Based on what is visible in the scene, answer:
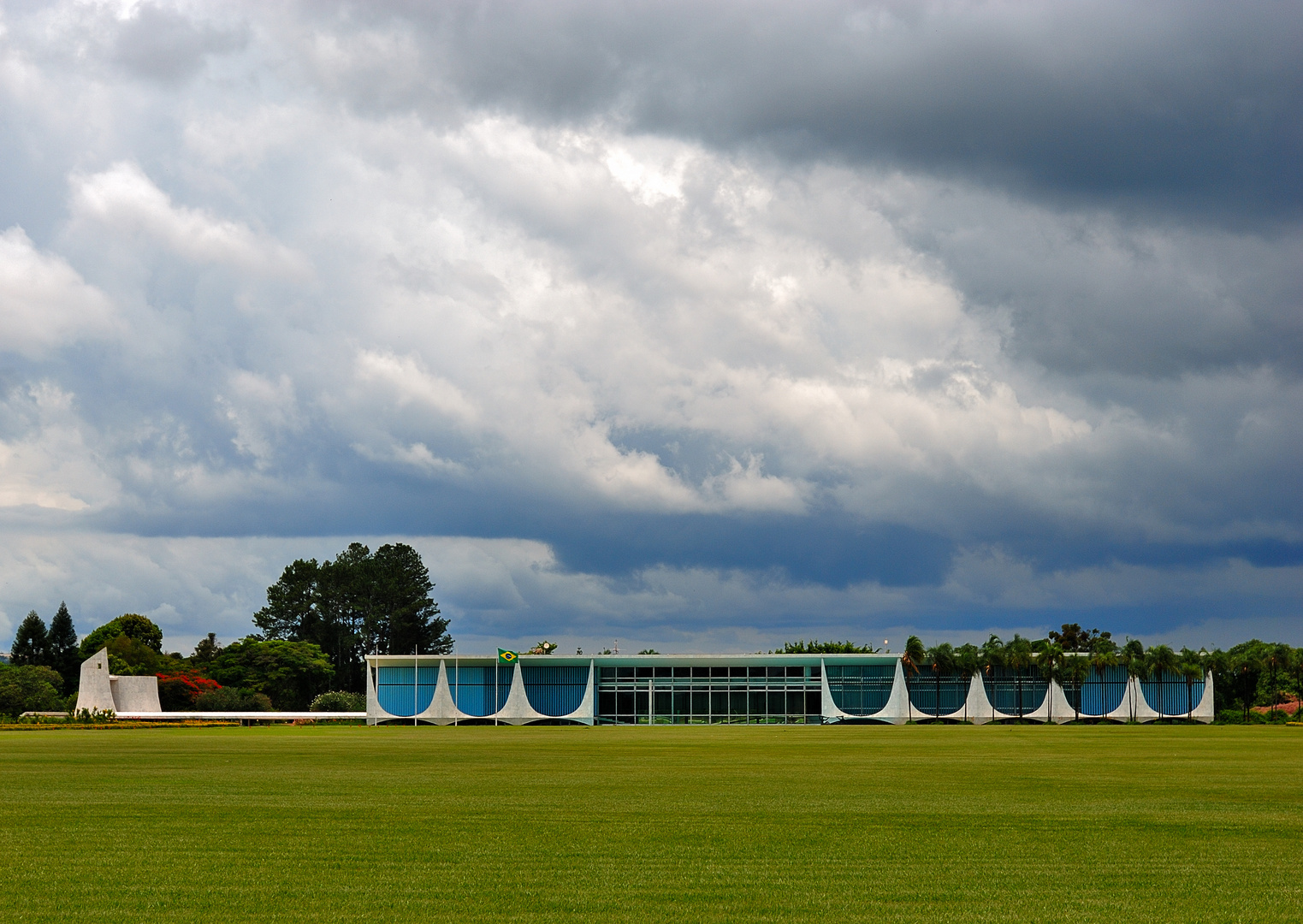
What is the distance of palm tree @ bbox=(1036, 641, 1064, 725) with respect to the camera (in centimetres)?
9712

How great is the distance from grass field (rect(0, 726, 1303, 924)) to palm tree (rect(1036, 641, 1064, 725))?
66798 mm

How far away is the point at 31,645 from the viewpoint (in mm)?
128375

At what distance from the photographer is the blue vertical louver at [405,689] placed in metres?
99.0

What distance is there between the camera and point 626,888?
13.4 meters

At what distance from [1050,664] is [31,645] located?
10317 centimetres

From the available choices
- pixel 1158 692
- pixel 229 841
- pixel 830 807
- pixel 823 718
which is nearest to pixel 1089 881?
pixel 830 807

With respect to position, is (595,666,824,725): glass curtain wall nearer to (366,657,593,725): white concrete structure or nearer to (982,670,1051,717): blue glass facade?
(366,657,593,725): white concrete structure

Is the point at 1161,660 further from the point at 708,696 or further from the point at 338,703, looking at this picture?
the point at 338,703

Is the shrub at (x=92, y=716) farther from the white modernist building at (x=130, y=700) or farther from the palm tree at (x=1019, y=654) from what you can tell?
the palm tree at (x=1019, y=654)

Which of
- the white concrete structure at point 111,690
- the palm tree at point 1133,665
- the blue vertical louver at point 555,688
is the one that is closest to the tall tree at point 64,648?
the white concrete structure at point 111,690

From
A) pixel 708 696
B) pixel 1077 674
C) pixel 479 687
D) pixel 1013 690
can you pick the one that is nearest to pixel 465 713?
pixel 479 687

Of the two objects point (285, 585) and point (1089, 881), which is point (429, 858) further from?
point (285, 585)

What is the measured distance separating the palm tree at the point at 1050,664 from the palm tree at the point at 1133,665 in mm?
5117

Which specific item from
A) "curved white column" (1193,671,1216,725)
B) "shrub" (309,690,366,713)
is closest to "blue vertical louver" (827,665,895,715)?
"curved white column" (1193,671,1216,725)
